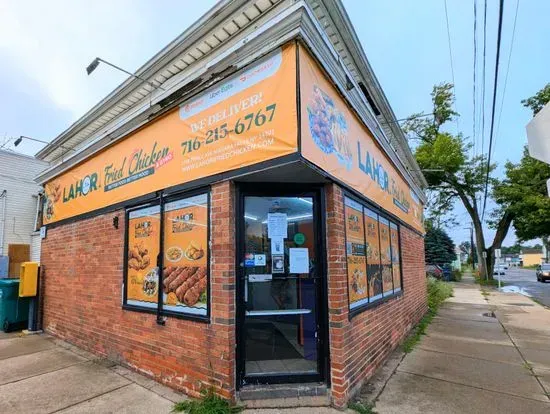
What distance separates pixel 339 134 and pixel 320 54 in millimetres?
982

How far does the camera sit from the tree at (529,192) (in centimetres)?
2408

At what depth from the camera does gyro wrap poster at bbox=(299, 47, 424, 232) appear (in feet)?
12.2

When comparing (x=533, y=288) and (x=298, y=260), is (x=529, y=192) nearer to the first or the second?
(x=533, y=288)

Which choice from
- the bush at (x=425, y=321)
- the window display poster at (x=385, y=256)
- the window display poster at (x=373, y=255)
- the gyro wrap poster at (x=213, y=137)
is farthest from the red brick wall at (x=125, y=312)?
the bush at (x=425, y=321)

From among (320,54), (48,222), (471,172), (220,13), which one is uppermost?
(471,172)

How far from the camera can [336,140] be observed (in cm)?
436

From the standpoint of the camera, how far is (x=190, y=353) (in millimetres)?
4172

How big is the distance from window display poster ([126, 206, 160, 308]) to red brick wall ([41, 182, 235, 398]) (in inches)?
8.5

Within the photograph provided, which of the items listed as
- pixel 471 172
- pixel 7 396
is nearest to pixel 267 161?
pixel 7 396

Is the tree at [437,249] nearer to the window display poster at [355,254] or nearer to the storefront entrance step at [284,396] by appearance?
the window display poster at [355,254]

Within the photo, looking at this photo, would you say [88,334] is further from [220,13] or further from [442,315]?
[442,315]

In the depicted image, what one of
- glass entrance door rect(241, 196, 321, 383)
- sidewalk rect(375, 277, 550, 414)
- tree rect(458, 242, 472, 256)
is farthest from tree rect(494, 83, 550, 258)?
tree rect(458, 242, 472, 256)

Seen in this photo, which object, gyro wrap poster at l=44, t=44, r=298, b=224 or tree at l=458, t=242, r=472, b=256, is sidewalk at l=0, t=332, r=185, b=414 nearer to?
gyro wrap poster at l=44, t=44, r=298, b=224

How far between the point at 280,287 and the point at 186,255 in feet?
4.23
